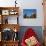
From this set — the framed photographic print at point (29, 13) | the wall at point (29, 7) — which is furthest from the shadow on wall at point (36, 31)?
the framed photographic print at point (29, 13)

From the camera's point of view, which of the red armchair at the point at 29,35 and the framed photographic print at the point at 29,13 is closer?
the red armchair at the point at 29,35

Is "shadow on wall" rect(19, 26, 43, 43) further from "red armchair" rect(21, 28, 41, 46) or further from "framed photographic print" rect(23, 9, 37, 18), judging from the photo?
"framed photographic print" rect(23, 9, 37, 18)

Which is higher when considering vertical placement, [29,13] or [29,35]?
[29,13]

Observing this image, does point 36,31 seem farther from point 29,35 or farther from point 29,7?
point 29,7

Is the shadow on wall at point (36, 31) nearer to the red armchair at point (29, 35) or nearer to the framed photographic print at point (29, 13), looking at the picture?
the red armchair at point (29, 35)

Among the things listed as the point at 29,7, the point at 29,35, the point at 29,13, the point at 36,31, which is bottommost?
the point at 29,35

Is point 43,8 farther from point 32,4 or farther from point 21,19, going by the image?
point 21,19

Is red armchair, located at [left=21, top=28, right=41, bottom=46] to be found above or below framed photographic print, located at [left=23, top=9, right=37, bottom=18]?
below

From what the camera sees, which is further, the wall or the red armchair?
the wall

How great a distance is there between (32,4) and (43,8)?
1.37 feet

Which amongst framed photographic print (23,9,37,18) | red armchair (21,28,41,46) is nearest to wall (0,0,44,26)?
framed photographic print (23,9,37,18)

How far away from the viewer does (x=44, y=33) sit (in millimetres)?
5512

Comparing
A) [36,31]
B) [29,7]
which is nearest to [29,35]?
[36,31]

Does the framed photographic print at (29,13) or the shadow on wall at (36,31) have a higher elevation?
the framed photographic print at (29,13)
